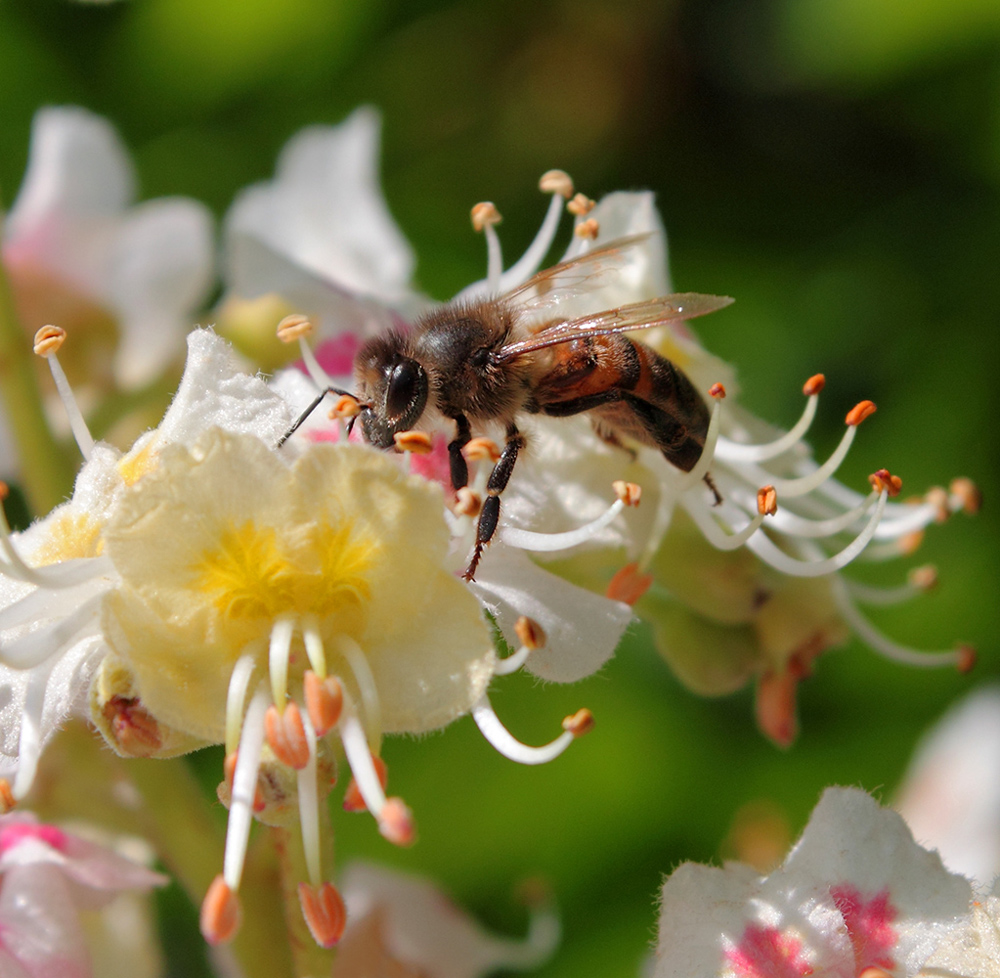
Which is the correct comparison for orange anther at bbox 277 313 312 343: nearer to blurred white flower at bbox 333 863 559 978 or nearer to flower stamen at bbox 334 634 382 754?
flower stamen at bbox 334 634 382 754

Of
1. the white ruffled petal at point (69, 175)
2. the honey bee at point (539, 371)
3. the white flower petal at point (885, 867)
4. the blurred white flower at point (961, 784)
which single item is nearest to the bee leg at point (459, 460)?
the honey bee at point (539, 371)

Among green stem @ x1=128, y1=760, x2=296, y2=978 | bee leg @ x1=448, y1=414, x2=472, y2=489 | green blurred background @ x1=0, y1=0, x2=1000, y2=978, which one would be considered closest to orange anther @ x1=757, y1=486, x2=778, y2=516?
bee leg @ x1=448, y1=414, x2=472, y2=489

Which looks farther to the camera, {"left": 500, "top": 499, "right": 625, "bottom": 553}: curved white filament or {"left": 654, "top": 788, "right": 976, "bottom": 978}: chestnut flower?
{"left": 500, "top": 499, "right": 625, "bottom": 553}: curved white filament

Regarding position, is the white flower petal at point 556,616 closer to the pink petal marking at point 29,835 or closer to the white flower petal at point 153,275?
the pink petal marking at point 29,835

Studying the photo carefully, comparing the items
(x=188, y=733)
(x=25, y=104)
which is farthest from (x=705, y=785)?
(x=25, y=104)

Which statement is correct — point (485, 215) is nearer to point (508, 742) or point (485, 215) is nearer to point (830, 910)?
point (508, 742)
